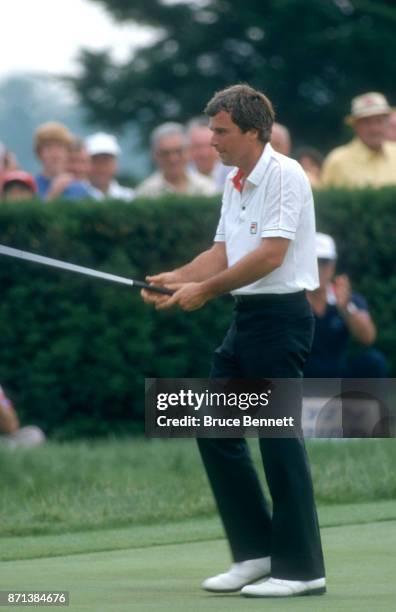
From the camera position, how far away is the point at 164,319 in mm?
13008

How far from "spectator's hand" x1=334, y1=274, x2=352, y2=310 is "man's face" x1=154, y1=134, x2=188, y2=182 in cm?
216

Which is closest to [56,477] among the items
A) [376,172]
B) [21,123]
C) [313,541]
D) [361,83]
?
[313,541]

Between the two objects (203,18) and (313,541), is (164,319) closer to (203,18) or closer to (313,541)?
(313,541)

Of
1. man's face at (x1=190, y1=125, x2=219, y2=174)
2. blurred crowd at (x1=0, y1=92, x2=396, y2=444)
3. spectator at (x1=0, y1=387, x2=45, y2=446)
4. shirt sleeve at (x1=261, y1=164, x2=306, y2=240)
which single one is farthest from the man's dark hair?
man's face at (x1=190, y1=125, x2=219, y2=174)

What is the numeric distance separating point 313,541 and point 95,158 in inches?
302

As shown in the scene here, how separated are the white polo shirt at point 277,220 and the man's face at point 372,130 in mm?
7335

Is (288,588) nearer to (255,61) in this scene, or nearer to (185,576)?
(185,576)

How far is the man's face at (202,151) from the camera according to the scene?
15156 mm

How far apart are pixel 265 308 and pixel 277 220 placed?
34 cm

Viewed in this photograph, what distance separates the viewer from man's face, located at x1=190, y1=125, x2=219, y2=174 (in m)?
15.2

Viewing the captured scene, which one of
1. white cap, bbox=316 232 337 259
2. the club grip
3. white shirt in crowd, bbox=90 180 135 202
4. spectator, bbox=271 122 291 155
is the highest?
spectator, bbox=271 122 291 155

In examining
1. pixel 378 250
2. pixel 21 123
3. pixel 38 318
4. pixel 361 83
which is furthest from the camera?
pixel 21 123

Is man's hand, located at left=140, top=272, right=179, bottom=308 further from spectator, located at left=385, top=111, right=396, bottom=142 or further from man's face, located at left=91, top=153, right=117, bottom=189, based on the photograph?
spectator, located at left=385, top=111, right=396, bottom=142

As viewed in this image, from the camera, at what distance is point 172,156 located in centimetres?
1408
